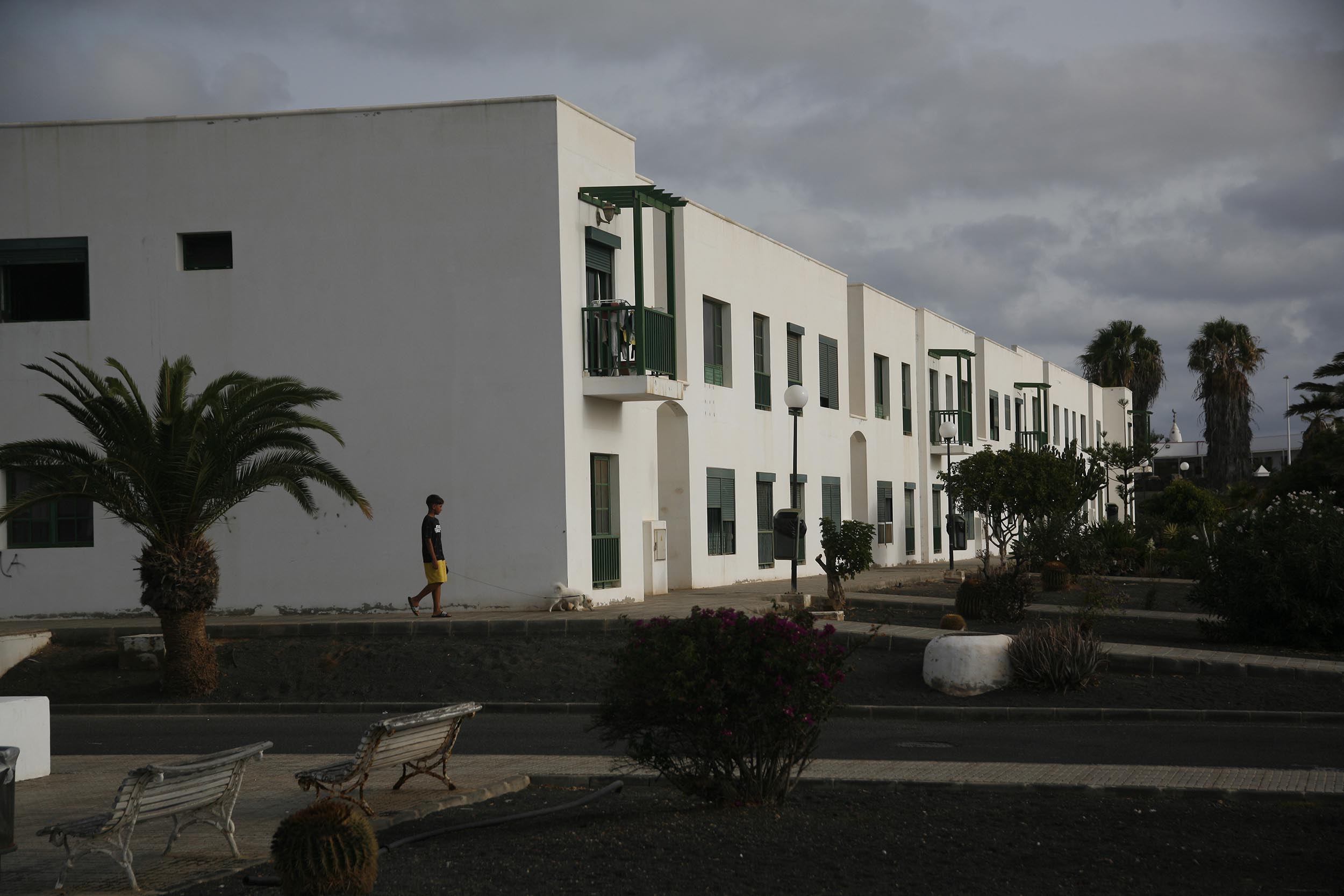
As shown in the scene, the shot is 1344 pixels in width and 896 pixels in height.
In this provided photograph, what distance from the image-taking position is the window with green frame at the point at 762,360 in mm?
29031

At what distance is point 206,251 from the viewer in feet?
70.1

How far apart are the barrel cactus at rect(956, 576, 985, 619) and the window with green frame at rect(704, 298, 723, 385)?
317 inches

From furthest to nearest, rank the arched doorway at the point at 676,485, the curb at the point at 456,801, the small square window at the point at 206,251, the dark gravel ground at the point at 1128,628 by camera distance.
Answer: the arched doorway at the point at 676,485 → the small square window at the point at 206,251 → the dark gravel ground at the point at 1128,628 → the curb at the point at 456,801

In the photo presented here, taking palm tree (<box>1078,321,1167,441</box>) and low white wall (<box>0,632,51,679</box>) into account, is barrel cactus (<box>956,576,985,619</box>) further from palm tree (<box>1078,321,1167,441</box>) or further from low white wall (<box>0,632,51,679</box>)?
palm tree (<box>1078,321,1167,441</box>)

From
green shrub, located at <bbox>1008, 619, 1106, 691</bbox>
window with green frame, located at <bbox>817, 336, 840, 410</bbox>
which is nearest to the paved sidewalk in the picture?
green shrub, located at <bbox>1008, 619, 1106, 691</bbox>

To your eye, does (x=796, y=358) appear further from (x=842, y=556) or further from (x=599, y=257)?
(x=842, y=556)

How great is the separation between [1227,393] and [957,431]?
92.7ft

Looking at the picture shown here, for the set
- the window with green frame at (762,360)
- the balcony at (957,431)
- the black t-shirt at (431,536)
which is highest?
the window with green frame at (762,360)

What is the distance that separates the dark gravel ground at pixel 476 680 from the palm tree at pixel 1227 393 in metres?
53.5

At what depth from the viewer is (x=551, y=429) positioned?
2047 centimetres

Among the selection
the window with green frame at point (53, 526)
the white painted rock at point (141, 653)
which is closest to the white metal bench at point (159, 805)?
the white painted rock at point (141, 653)

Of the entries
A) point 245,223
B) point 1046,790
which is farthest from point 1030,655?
point 245,223

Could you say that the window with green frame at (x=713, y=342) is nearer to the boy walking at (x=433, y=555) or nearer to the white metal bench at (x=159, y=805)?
the boy walking at (x=433, y=555)

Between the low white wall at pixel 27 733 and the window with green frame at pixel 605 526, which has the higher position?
the window with green frame at pixel 605 526
